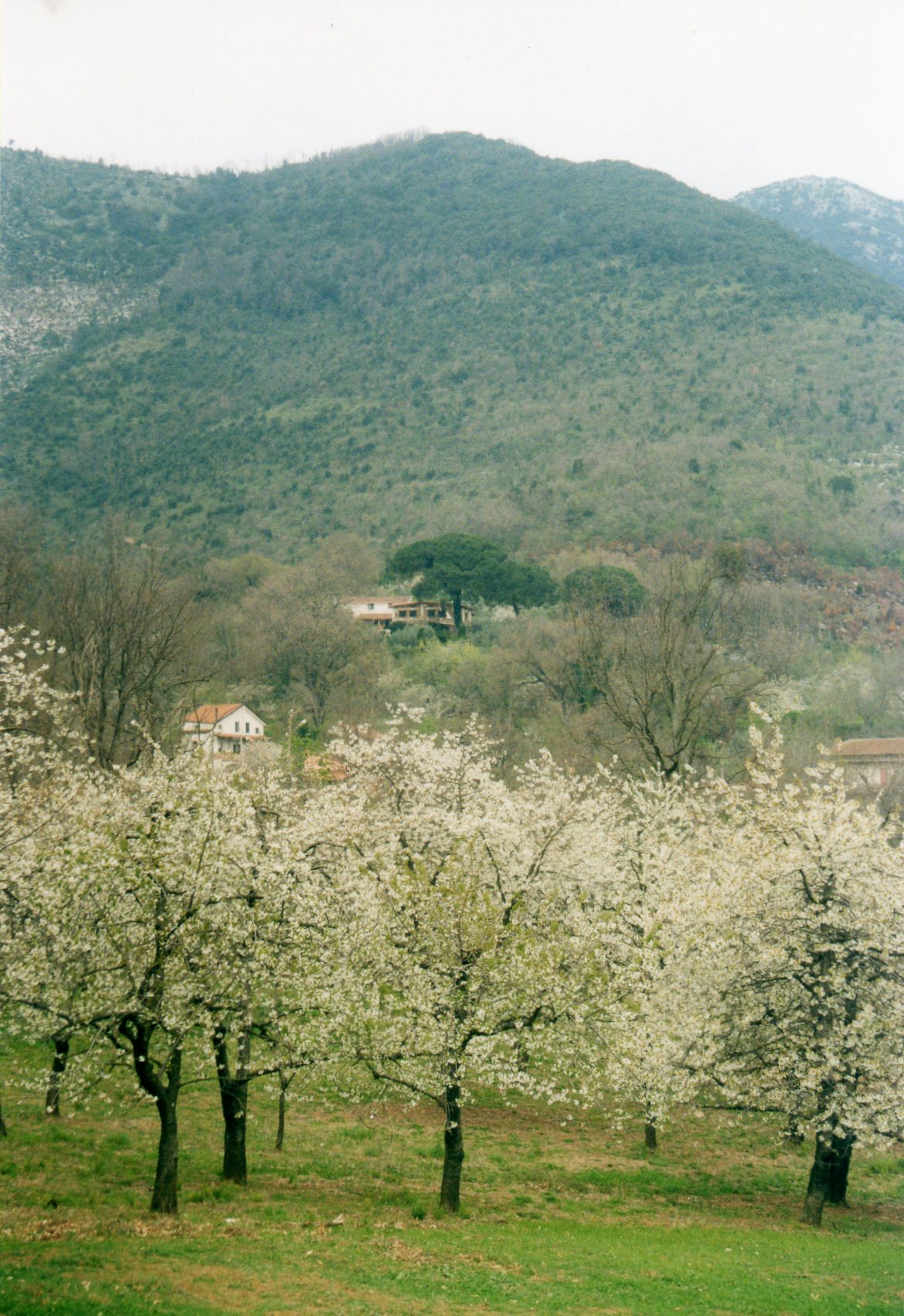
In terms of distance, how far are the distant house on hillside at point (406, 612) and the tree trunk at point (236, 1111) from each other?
64.6m

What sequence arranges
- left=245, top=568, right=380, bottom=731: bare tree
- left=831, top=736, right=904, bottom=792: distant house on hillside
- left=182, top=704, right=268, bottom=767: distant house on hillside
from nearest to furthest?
left=831, top=736, right=904, bottom=792: distant house on hillside
left=182, top=704, right=268, bottom=767: distant house on hillside
left=245, top=568, right=380, bottom=731: bare tree

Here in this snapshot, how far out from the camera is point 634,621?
164 feet

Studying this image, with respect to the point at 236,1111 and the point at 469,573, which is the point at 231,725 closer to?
the point at 469,573

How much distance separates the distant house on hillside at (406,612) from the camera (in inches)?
3297

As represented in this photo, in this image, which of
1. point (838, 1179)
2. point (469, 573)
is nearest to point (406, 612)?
point (469, 573)

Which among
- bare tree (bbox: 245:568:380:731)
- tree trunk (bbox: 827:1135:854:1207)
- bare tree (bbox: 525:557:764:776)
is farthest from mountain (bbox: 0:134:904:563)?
tree trunk (bbox: 827:1135:854:1207)

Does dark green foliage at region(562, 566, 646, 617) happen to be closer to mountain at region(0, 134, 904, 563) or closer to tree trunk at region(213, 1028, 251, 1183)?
mountain at region(0, 134, 904, 563)

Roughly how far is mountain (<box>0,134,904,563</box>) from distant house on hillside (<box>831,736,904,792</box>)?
1453 inches

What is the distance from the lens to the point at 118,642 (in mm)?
37688

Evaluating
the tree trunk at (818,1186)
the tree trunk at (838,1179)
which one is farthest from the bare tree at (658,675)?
the tree trunk at (818,1186)

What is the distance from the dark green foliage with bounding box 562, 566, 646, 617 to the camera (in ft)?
217

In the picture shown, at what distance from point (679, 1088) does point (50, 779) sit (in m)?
12.2

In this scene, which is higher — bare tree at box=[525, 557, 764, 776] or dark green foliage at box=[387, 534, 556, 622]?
dark green foliage at box=[387, 534, 556, 622]

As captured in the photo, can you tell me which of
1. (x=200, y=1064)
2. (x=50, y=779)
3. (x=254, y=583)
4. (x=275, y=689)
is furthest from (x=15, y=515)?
(x=200, y=1064)
